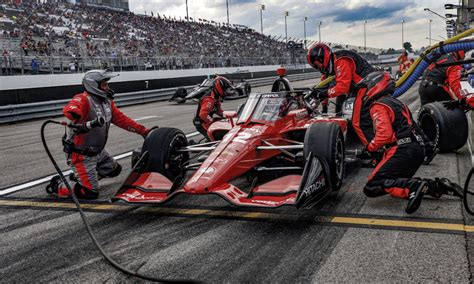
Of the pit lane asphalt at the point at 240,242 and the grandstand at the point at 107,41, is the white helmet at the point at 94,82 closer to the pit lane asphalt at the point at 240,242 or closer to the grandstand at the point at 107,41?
the pit lane asphalt at the point at 240,242

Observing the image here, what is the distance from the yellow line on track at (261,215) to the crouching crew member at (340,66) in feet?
11.6

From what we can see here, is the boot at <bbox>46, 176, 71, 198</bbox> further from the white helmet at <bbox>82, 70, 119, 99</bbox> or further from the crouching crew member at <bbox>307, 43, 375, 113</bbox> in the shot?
the crouching crew member at <bbox>307, 43, 375, 113</bbox>

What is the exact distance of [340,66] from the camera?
7.74 m

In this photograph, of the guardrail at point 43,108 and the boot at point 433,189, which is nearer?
the boot at point 433,189

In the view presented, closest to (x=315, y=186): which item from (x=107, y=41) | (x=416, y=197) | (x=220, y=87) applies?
(x=416, y=197)

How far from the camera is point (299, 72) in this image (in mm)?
42188

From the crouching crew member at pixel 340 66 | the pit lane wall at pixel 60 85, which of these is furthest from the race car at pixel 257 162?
the pit lane wall at pixel 60 85

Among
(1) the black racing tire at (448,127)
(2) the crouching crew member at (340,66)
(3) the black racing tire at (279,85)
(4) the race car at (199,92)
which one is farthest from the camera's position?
(4) the race car at (199,92)

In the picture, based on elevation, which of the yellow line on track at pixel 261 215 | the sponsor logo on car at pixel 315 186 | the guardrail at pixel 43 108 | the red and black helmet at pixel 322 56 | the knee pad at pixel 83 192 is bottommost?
the yellow line on track at pixel 261 215

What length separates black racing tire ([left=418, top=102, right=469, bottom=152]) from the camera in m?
6.77

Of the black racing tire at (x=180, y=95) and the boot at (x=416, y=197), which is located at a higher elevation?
the black racing tire at (x=180, y=95)

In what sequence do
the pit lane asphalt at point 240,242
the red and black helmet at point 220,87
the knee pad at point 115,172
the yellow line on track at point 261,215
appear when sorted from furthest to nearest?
the red and black helmet at point 220,87 → the knee pad at point 115,172 → the yellow line on track at point 261,215 → the pit lane asphalt at point 240,242

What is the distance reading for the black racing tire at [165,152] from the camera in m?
5.27

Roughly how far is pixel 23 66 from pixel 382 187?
17.9 meters
